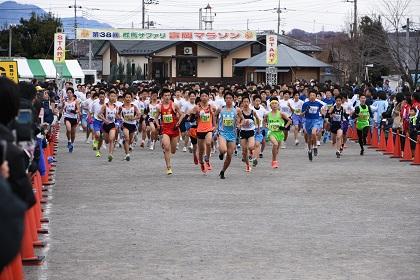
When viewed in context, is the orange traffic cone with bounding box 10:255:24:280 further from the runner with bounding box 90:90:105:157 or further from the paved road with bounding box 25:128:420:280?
the runner with bounding box 90:90:105:157

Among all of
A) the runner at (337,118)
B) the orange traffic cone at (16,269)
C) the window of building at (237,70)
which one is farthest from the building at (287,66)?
the orange traffic cone at (16,269)

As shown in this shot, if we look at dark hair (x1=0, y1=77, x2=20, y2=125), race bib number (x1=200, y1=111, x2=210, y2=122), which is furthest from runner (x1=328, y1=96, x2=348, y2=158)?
dark hair (x1=0, y1=77, x2=20, y2=125)

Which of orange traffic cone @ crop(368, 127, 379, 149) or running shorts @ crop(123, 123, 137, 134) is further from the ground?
running shorts @ crop(123, 123, 137, 134)

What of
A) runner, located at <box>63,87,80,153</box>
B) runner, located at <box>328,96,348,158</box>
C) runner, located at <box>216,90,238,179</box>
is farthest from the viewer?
runner, located at <box>63,87,80,153</box>

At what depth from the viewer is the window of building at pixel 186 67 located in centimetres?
7519

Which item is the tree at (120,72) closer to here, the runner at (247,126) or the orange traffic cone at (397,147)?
the orange traffic cone at (397,147)

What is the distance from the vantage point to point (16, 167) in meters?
5.58

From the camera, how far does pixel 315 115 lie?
23344mm

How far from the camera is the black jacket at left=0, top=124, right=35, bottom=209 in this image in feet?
17.8

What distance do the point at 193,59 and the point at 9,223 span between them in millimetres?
70899

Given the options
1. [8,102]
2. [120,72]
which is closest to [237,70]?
[120,72]

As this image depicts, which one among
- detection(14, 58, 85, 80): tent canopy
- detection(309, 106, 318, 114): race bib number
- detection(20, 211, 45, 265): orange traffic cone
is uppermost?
detection(14, 58, 85, 80): tent canopy

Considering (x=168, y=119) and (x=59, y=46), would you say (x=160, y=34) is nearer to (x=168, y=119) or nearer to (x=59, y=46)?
(x=59, y=46)

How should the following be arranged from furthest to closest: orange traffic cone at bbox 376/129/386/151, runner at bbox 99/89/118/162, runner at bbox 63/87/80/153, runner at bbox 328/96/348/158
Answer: orange traffic cone at bbox 376/129/386/151, runner at bbox 63/87/80/153, runner at bbox 328/96/348/158, runner at bbox 99/89/118/162
